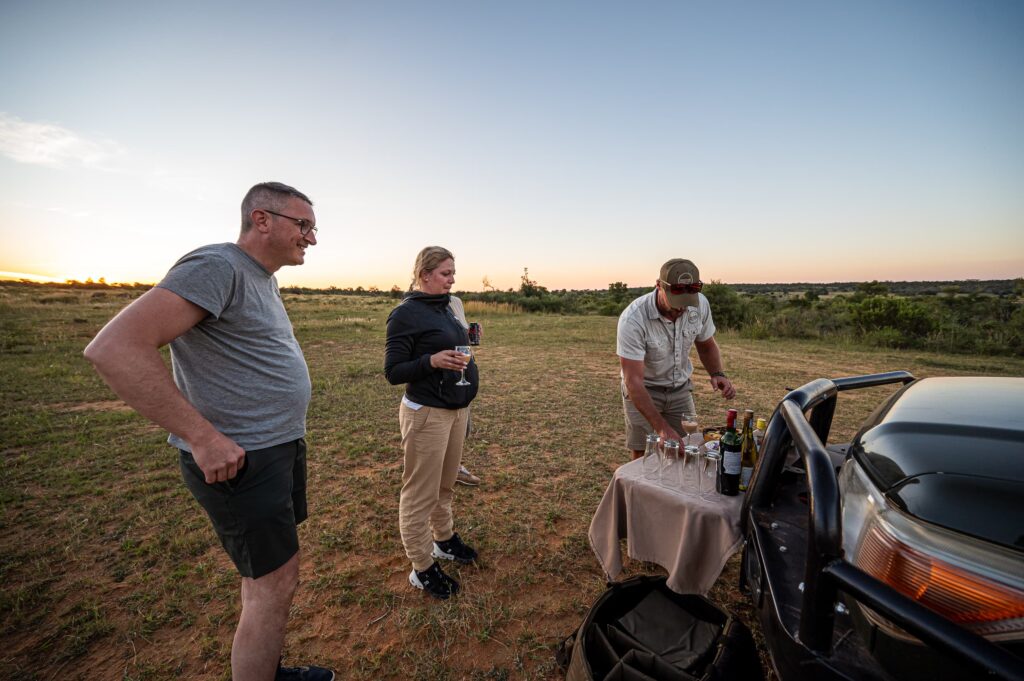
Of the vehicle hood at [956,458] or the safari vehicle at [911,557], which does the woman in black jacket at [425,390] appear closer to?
the safari vehicle at [911,557]

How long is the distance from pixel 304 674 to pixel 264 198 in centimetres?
254

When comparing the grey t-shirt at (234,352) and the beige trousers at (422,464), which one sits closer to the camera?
the grey t-shirt at (234,352)

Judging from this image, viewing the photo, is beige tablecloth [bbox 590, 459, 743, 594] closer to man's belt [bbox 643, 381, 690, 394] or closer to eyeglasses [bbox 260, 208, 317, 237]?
man's belt [bbox 643, 381, 690, 394]

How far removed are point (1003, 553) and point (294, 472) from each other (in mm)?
2552

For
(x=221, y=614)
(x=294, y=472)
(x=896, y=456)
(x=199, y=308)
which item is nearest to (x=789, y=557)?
(x=896, y=456)

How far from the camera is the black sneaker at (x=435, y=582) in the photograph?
9.53 ft

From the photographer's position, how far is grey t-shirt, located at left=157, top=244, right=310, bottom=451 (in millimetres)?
1664

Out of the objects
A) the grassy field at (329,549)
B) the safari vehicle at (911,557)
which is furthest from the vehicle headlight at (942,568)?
the grassy field at (329,549)

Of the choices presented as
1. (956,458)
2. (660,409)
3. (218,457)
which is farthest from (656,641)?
A: (218,457)

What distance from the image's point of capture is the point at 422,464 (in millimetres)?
2760

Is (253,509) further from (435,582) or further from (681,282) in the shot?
(681,282)

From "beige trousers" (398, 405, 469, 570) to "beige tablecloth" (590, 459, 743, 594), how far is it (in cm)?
109

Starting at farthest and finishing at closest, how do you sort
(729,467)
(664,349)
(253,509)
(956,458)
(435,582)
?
(664,349)
(435,582)
(729,467)
(253,509)
(956,458)

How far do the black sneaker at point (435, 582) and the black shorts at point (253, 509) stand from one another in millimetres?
1307
